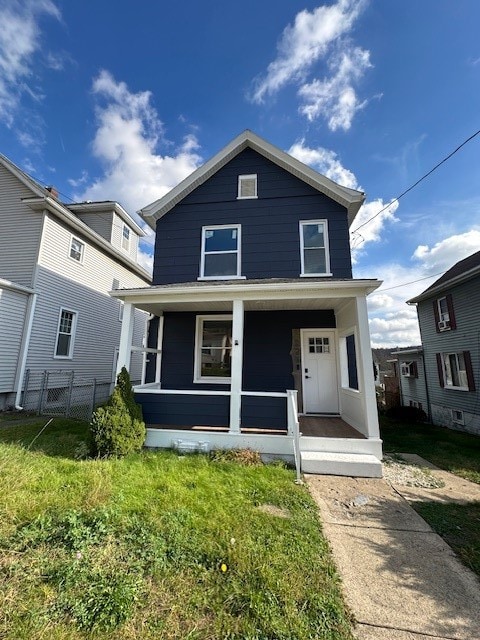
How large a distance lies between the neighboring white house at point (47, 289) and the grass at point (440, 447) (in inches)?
445

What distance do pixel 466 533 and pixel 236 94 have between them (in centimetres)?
1135

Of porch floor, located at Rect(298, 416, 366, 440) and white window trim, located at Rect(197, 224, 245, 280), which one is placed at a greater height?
white window trim, located at Rect(197, 224, 245, 280)

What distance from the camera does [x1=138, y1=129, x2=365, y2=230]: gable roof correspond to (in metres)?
8.16

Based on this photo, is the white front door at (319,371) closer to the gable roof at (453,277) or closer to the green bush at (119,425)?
the green bush at (119,425)

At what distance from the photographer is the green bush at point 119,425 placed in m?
5.12

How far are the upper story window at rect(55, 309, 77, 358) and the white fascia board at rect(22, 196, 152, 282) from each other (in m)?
3.39

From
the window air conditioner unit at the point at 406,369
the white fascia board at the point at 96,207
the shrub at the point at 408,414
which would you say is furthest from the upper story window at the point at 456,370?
the white fascia board at the point at 96,207

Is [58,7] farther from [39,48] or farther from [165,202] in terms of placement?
[165,202]

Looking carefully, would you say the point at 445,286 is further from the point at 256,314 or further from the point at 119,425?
the point at 119,425

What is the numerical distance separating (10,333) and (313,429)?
9.60 metres

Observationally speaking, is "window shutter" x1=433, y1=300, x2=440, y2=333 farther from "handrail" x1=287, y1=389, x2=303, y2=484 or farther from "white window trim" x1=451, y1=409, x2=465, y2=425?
"handrail" x1=287, y1=389, x2=303, y2=484

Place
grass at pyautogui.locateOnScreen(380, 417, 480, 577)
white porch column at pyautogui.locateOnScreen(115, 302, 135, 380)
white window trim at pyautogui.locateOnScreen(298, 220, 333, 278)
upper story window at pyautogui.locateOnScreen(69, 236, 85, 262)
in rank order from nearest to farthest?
grass at pyautogui.locateOnScreen(380, 417, 480, 577) → white porch column at pyautogui.locateOnScreen(115, 302, 135, 380) → white window trim at pyautogui.locateOnScreen(298, 220, 333, 278) → upper story window at pyautogui.locateOnScreen(69, 236, 85, 262)

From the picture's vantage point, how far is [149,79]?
8898mm

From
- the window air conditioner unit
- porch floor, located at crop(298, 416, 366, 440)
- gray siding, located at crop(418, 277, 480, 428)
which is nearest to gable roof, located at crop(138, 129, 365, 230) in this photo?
porch floor, located at crop(298, 416, 366, 440)
